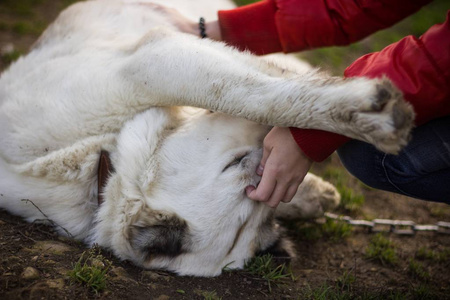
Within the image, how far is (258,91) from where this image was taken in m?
2.33

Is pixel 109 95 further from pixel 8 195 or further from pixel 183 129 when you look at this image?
pixel 8 195

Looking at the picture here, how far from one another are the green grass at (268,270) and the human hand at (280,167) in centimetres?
47

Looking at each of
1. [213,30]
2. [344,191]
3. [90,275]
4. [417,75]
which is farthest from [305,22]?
[90,275]

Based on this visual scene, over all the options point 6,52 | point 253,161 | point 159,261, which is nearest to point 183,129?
point 253,161

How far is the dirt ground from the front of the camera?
87.9 inches

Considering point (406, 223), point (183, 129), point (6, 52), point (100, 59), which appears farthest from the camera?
point (6, 52)

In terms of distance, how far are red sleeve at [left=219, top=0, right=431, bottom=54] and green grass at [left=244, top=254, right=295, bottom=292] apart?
5.25 feet

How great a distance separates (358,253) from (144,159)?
179 cm

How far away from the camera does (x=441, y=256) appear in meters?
3.23

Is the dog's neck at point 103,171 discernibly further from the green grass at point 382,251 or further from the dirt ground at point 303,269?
the green grass at point 382,251

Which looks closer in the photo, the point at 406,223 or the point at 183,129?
the point at 183,129

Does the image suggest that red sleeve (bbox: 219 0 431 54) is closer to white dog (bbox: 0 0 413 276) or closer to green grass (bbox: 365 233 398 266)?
white dog (bbox: 0 0 413 276)

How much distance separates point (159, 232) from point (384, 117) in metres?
1.35

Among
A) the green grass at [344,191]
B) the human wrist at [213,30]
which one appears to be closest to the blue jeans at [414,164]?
the green grass at [344,191]
